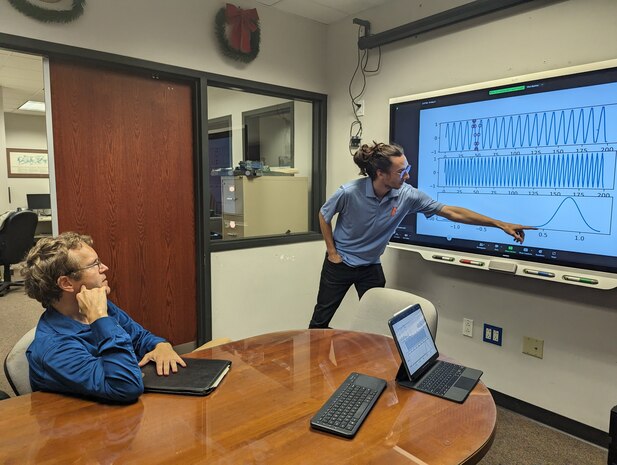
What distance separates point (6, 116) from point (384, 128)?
8.04m

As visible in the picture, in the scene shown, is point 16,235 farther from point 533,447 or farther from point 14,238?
point 533,447

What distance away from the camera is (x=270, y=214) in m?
3.61

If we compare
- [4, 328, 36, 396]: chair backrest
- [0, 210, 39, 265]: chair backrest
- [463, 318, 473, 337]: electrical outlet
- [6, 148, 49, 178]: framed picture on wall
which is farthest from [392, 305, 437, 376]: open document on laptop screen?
[6, 148, 49, 178]: framed picture on wall

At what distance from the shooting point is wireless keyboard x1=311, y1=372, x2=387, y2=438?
1.13 metres

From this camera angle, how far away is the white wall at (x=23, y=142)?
26.9ft

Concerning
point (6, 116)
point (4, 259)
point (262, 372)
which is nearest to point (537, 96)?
point (262, 372)

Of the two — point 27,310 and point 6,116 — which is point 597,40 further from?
point 6,116

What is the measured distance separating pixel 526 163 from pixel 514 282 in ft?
2.28

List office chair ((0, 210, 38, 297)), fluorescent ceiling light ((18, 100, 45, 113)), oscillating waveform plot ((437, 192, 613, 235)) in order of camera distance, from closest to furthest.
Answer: oscillating waveform plot ((437, 192, 613, 235)) < office chair ((0, 210, 38, 297)) < fluorescent ceiling light ((18, 100, 45, 113))

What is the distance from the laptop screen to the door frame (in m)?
1.94

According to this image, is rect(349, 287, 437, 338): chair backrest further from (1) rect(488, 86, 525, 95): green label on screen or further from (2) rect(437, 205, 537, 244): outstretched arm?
(1) rect(488, 86, 525, 95): green label on screen

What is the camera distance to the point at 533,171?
2.38 meters

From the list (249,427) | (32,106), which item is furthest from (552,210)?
(32,106)

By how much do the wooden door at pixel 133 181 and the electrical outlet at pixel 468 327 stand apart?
6.13 ft
